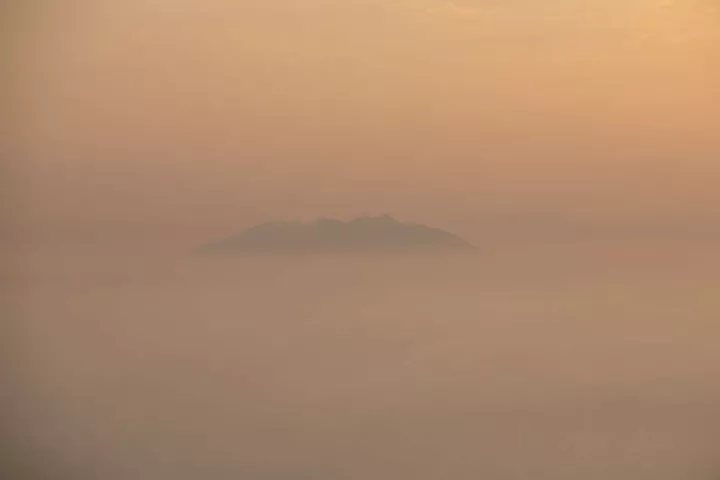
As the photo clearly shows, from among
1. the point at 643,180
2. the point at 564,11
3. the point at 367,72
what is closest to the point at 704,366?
the point at 643,180

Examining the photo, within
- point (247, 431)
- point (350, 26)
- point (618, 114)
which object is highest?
point (350, 26)

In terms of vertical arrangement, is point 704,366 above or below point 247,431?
above

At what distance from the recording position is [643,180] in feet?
4.29

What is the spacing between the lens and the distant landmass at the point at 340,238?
1.26m

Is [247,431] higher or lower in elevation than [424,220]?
lower

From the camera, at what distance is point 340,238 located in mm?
1272

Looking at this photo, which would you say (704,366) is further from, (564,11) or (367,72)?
(367,72)

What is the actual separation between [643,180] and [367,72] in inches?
24.6

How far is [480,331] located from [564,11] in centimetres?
69

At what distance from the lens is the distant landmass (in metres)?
1.26

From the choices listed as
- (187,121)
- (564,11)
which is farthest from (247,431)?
(564,11)

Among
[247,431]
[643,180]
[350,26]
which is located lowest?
[247,431]

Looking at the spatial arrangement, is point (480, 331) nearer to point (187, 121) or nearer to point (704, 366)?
point (704, 366)

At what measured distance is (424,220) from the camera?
128 cm
